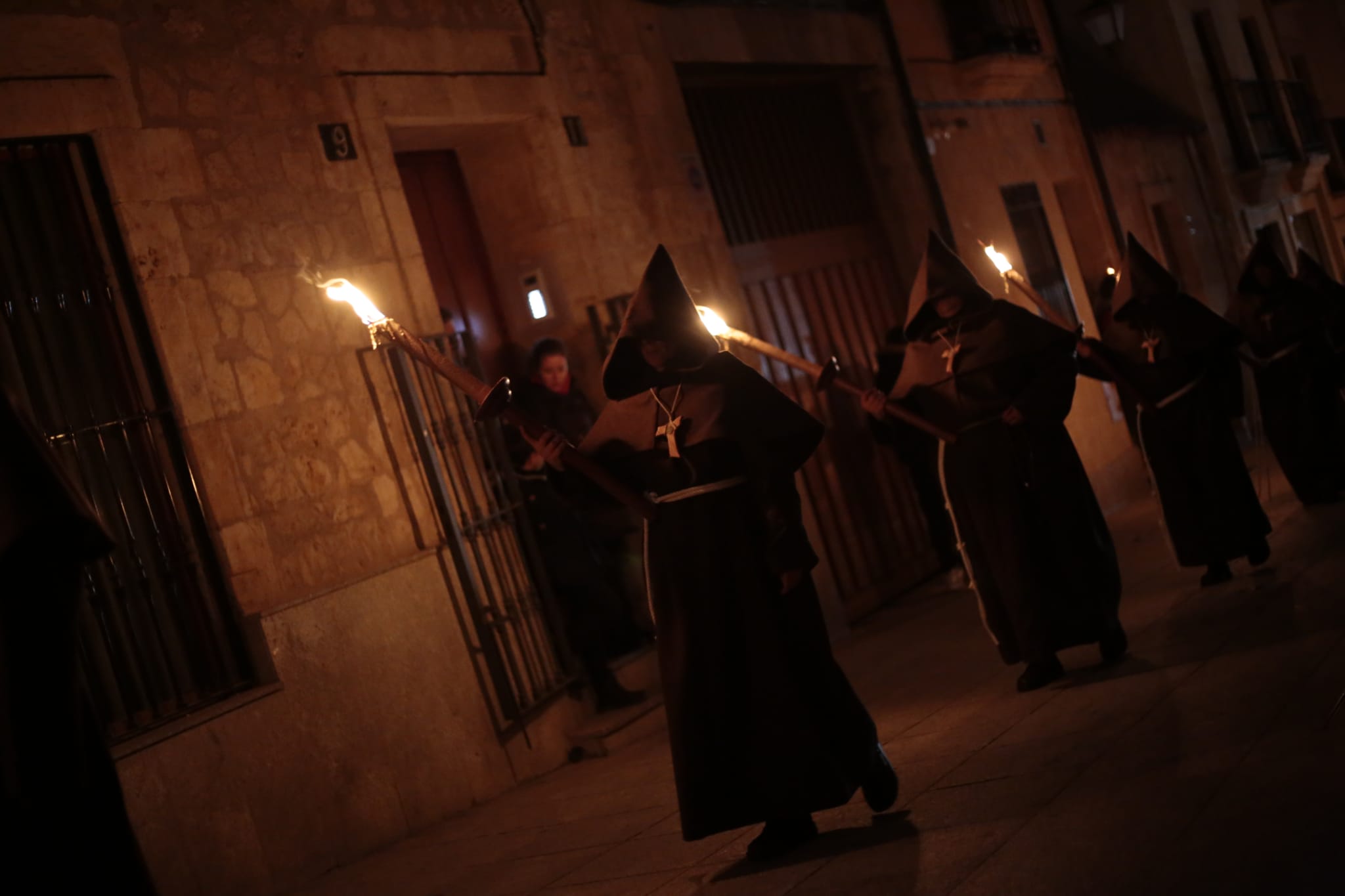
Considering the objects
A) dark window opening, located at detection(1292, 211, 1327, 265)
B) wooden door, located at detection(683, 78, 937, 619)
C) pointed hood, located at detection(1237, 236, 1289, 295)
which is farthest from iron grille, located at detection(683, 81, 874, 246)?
dark window opening, located at detection(1292, 211, 1327, 265)

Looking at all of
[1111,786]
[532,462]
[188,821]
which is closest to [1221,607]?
[1111,786]

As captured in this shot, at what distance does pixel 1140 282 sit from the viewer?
8617 millimetres

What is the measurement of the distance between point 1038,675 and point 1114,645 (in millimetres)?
428

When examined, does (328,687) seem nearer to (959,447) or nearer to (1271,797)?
(959,447)

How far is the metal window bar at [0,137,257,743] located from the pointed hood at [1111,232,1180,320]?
17.9ft

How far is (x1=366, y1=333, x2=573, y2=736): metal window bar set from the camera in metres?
7.39

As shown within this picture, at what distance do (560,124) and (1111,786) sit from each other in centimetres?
584

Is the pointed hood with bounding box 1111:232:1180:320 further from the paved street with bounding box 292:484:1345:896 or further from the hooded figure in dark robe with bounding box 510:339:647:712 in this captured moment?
the hooded figure in dark robe with bounding box 510:339:647:712

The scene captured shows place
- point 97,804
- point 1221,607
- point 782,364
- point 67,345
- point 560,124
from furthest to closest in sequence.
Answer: point 782,364
point 560,124
point 1221,607
point 67,345
point 97,804

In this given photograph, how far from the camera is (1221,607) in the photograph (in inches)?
291

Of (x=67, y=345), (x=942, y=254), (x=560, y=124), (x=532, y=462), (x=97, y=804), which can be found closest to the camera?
(x=97, y=804)

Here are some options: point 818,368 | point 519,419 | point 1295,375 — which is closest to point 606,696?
point 818,368

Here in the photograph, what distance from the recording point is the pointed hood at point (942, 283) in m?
6.81

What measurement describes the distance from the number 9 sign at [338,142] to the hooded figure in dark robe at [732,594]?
2994mm
